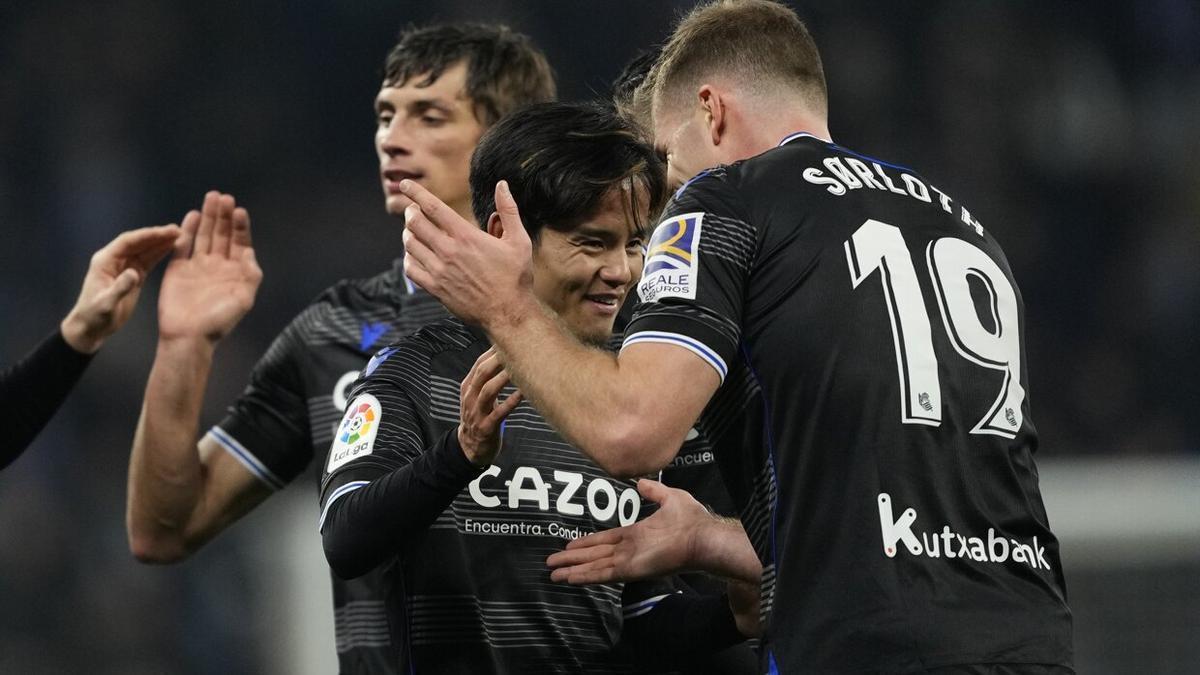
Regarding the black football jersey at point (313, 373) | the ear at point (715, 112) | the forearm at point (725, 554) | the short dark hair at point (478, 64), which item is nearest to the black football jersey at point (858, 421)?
the forearm at point (725, 554)

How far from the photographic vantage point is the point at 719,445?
8.07 ft

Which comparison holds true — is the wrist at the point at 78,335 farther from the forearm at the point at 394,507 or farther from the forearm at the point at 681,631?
the forearm at the point at 681,631

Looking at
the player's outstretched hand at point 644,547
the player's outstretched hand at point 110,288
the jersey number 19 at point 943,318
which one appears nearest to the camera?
the jersey number 19 at point 943,318

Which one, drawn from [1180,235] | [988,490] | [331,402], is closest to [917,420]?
[988,490]

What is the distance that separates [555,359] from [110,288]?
2.10m

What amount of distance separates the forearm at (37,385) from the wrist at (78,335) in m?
0.01

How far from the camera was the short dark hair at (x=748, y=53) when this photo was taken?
2.76m

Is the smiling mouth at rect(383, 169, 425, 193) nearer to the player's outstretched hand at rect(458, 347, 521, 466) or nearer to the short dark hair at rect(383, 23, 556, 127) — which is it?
the short dark hair at rect(383, 23, 556, 127)

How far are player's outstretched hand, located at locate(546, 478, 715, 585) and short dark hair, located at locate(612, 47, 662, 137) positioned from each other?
82 cm

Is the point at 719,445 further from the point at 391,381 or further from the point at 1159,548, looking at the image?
the point at 1159,548

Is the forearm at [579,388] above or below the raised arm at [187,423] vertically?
above

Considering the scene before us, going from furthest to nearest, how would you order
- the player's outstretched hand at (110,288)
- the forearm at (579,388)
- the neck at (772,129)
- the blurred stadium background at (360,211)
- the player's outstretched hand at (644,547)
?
the blurred stadium background at (360,211) < the player's outstretched hand at (110,288) < the neck at (772,129) < the player's outstretched hand at (644,547) < the forearm at (579,388)

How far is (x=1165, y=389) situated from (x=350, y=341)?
6.35 m

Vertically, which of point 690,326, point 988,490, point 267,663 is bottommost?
point 267,663
